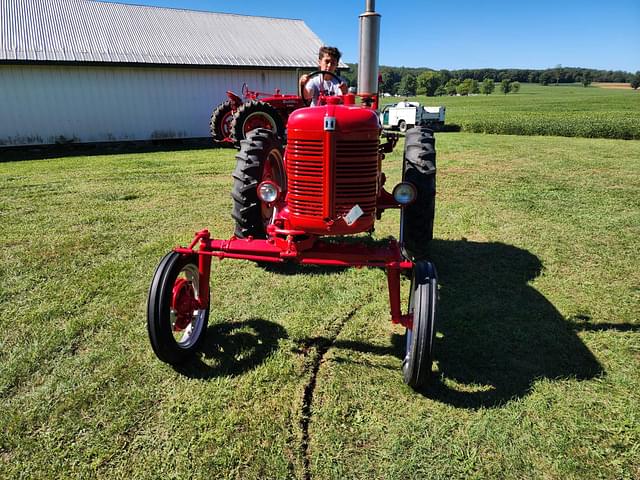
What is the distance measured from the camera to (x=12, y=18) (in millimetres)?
14516

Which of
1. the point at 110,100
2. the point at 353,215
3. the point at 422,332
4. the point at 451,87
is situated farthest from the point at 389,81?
the point at 451,87

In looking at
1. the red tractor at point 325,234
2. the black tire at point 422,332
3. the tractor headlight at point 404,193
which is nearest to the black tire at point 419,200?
the tractor headlight at point 404,193

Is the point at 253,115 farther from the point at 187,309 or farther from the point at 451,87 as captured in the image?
the point at 451,87

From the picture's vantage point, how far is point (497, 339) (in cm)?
323

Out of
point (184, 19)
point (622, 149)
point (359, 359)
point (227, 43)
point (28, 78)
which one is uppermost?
point (184, 19)

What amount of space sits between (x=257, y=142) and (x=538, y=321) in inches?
111

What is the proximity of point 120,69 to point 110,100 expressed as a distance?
1.08 meters

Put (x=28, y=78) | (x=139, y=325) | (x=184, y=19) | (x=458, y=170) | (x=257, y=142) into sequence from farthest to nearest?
(x=184, y=19)
(x=28, y=78)
(x=458, y=170)
(x=257, y=142)
(x=139, y=325)

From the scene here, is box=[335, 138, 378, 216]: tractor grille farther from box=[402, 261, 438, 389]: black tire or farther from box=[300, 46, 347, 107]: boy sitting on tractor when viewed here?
box=[300, 46, 347, 107]: boy sitting on tractor

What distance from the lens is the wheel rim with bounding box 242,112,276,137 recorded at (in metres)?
11.0

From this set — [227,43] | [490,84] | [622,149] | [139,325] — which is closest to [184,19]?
[227,43]

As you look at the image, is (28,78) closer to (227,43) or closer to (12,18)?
(12,18)

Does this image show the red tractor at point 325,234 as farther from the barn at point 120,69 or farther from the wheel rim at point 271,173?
the barn at point 120,69

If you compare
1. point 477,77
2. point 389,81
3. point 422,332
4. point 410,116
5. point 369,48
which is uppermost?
point 477,77
